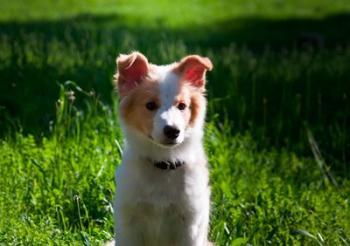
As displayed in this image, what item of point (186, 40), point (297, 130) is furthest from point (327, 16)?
point (297, 130)

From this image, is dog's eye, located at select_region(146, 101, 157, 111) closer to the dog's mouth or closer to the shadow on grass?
the dog's mouth

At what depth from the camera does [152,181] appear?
490cm

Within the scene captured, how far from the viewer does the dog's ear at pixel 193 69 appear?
5.04 meters

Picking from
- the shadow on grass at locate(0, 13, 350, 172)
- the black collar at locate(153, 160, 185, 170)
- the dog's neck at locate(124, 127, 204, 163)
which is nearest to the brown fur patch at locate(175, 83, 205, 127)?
the dog's neck at locate(124, 127, 204, 163)

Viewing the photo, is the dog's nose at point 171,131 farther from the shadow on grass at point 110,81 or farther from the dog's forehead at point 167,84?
the shadow on grass at point 110,81

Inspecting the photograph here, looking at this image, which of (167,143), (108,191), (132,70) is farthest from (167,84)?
(108,191)

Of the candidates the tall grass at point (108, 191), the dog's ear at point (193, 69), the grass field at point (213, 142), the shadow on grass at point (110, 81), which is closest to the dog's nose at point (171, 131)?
the dog's ear at point (193, 69)

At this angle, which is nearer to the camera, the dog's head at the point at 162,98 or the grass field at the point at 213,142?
the dog's head at the point at 162,98

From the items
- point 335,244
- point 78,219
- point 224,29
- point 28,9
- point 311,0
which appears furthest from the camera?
point 311,0

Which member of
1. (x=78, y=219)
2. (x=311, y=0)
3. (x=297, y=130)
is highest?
(x=78, y=219)

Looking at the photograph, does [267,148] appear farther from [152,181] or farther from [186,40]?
[186,40]

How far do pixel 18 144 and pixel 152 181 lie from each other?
90.4 inches

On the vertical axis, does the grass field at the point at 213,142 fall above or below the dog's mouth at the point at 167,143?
below

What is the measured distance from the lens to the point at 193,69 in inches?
201
